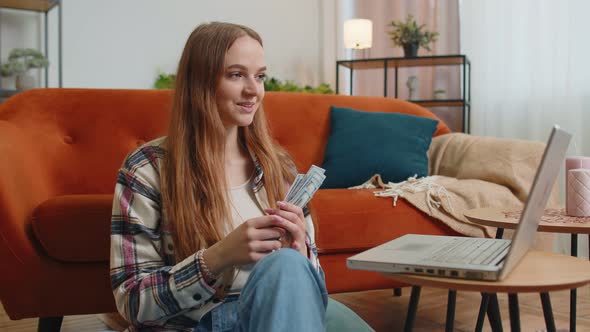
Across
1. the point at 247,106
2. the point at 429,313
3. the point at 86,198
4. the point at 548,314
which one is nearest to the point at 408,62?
the point at 429,313

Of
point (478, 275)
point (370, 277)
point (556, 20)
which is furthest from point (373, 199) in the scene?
point (556, 20)

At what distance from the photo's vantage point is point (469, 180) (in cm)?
215

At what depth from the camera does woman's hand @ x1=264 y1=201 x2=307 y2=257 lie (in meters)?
0.94

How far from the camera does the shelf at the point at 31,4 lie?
3.46 meters

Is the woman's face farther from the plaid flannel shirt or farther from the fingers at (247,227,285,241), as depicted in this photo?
the fingers at (247,227,285,241)

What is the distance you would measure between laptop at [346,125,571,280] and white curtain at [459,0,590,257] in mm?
2370

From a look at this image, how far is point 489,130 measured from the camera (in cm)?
362

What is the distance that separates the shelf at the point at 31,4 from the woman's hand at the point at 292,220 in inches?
121

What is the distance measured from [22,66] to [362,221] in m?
2.43

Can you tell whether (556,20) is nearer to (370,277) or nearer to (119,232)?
(370,277)

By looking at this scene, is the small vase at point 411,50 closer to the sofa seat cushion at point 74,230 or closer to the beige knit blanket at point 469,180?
the beige knit blanket at point 469,180

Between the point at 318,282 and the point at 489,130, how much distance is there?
299cm

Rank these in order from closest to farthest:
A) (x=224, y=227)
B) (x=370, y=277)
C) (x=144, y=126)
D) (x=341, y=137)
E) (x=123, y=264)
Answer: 1. (x=123, y=264)
2. (x=224, y=227)
3. (x=370, y=277)
4. (x=144, y=126)
5. (x=341, y=137)

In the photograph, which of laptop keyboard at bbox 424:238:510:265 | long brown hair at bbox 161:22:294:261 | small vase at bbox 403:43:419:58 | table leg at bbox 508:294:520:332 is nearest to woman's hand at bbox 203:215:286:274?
long brown hair at bbox 161:22:294:261
